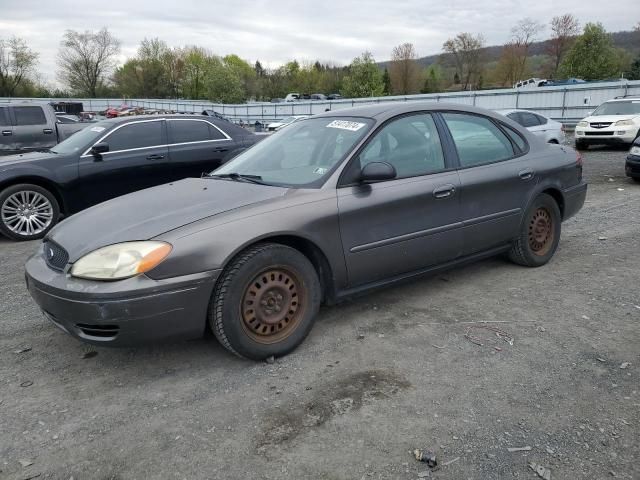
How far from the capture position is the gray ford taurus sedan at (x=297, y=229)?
295cm

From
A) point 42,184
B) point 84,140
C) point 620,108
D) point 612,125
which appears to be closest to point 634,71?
point 620,108

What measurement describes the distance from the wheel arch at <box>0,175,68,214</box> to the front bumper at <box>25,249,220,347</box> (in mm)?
4485

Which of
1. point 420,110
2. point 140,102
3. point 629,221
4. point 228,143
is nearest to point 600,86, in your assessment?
point 629,221

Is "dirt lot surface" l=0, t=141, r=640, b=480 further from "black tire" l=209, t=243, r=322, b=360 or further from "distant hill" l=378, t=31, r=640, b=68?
"distant hill" l=378, t=31, r=640, b=68

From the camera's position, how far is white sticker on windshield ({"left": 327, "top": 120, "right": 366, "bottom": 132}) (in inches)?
154

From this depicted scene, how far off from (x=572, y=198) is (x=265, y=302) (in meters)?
3.56

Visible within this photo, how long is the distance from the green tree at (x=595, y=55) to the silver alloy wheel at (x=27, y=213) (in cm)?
5373

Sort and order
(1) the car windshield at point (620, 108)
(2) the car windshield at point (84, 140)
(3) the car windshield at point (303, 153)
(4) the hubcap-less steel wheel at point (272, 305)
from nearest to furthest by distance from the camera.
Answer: (4) the hubcap-less steel wheel at point (272, 305), (3) the car windshield at point (303, 153), (2) the car windshield at point (84, 140), (1) the car windshield at point (620, 108)

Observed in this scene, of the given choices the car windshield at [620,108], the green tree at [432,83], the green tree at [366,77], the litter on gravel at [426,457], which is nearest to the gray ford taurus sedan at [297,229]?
the litter on gravel at [426,457]

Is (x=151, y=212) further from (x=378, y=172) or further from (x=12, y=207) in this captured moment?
(x=12, y=207)

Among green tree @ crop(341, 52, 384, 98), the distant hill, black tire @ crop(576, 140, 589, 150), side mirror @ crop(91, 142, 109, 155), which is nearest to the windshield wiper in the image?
side mirror @ crop(91, 142, 109, 155)

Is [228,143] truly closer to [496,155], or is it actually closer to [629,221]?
[496,155]

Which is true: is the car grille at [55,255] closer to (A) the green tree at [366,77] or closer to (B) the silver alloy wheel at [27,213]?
(B) the silver alloy wheel at [27,213]

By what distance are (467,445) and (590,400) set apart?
0.83 meters
